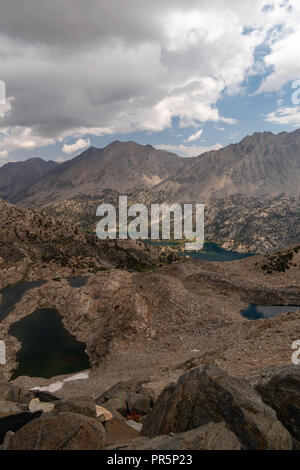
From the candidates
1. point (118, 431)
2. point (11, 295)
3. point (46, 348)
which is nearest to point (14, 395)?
point (118, 431)

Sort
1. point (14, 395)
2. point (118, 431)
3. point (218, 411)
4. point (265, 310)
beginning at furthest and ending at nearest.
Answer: point (265, 310) → point (14, 395) → point (118, 431) → point (218, 411)

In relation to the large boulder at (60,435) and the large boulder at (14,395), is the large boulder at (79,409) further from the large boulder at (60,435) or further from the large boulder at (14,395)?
the large boulder at (14,395)

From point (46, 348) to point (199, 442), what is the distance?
85359 mm

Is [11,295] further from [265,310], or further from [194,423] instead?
[194,423]

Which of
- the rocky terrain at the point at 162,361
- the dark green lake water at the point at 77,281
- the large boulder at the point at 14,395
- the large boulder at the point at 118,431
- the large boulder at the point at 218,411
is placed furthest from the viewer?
the dark green lake water at the point at 77,281

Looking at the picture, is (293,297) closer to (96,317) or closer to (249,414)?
(96,317)

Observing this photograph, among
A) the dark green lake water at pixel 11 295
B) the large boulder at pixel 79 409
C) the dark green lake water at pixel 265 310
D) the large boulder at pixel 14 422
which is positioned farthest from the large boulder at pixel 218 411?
the dark green lake water at pixel 11 295

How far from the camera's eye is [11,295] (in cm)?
13975

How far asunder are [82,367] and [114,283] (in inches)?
1548

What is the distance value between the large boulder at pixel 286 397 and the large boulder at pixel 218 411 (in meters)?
1.24

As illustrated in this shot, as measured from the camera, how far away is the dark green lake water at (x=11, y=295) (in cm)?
11706
